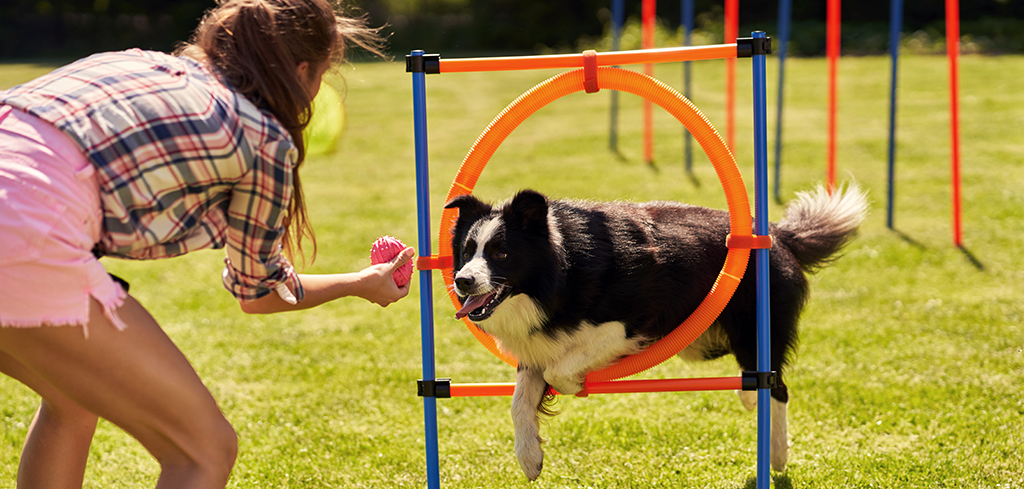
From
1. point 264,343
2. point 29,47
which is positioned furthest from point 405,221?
point 29,47

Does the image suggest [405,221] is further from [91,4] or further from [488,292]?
[91,4]

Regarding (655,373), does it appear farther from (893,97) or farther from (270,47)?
(893,97)

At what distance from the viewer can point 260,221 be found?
2.11 meters

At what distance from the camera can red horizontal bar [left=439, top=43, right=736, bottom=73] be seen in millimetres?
3088

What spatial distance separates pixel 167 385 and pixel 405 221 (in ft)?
24.0

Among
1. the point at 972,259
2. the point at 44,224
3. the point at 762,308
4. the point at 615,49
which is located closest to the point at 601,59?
the point at 762,308

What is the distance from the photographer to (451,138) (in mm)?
14008

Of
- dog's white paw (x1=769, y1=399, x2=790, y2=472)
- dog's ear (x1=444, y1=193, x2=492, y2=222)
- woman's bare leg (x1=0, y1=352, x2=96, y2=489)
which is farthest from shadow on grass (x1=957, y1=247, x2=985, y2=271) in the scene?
woman's bare leg (x1=0, y1=352, x2=96, y2=489)

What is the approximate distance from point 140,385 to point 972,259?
23.6ft

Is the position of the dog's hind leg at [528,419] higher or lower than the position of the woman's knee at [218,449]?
lower

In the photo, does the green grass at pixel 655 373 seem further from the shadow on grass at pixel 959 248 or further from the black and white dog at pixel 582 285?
the black and white dog at pixel 582 285

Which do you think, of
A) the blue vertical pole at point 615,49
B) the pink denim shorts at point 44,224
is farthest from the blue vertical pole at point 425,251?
the blue vertical pole at point 615,49

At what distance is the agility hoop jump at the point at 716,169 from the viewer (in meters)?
3.11

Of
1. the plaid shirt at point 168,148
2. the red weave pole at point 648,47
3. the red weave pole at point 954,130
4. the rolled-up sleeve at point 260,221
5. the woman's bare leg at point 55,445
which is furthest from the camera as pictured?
the red weave pole at point 648,47
